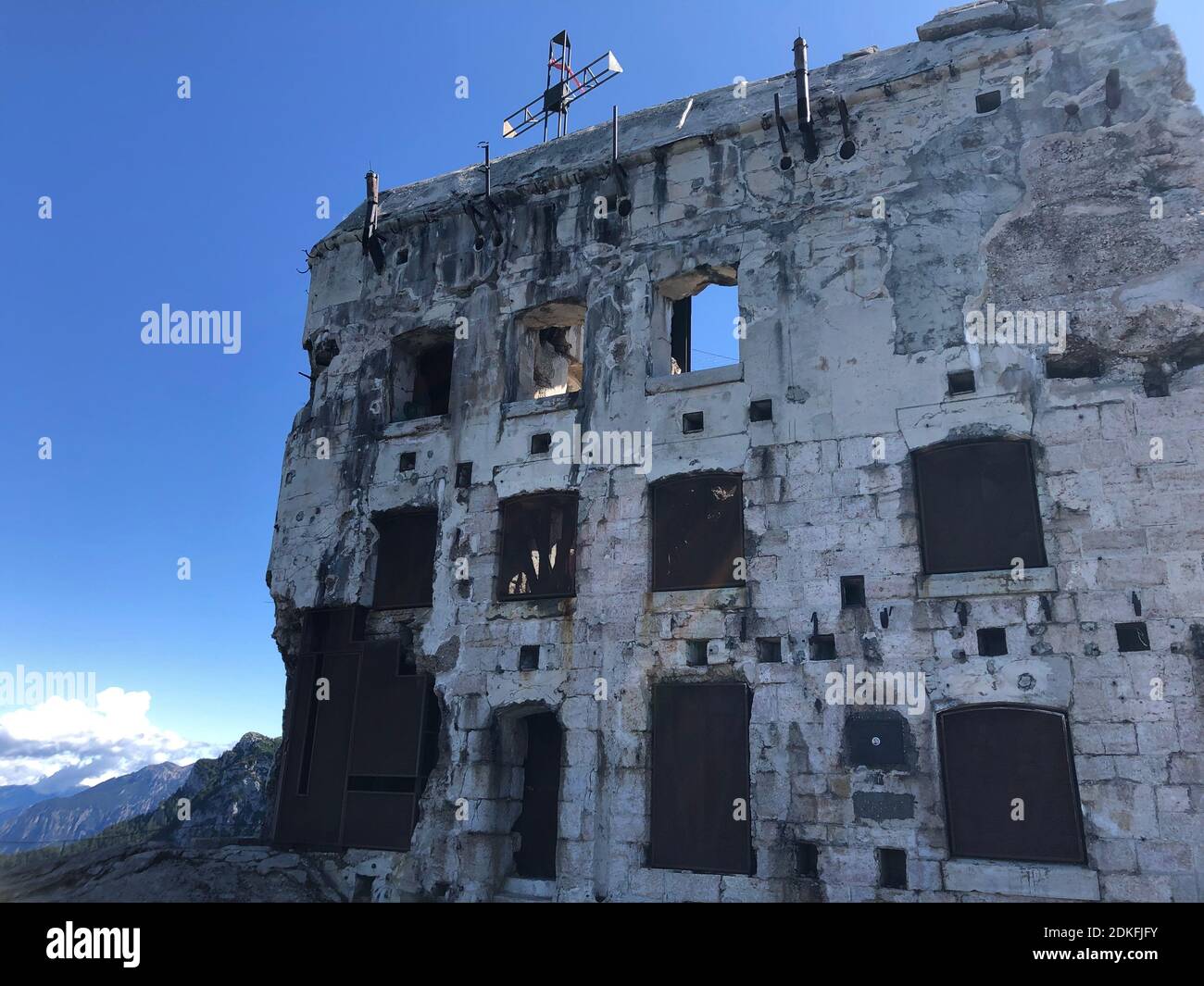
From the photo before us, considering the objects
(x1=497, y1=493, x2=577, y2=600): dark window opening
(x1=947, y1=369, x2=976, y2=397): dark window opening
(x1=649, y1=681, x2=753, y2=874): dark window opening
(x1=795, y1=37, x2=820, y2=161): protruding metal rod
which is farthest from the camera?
(x1=497, y1=493, x2=577, y2=600): dark window opening

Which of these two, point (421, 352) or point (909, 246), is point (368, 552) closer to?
point (421, 352)

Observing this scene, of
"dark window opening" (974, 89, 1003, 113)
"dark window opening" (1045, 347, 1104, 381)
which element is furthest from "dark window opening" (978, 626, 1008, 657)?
"dark window opening" (974, 89, 1003, 113)

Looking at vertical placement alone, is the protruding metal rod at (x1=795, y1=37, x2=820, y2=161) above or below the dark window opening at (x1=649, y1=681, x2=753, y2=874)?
above

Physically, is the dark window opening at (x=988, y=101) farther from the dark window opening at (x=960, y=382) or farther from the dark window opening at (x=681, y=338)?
the dark window opening at (x=681, y=338)

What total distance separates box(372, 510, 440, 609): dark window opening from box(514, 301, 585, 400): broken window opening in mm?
2664

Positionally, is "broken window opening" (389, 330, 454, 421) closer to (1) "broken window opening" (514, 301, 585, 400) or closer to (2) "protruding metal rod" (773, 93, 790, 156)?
(1) "broken window opening" (514, 301, 585, 400)

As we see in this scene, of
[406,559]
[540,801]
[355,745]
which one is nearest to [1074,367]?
[540,801]

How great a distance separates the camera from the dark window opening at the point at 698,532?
1243 centimetres

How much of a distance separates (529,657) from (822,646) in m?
4.21

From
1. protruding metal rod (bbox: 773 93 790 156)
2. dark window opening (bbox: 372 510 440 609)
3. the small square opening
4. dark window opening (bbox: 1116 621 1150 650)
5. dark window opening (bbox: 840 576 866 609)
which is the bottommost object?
the small square opening

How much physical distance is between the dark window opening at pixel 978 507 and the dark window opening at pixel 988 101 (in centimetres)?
489

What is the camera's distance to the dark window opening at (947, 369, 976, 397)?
1155 centimetres

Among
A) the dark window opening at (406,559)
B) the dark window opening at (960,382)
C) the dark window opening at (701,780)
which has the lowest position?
the dark window opening at (701,780)

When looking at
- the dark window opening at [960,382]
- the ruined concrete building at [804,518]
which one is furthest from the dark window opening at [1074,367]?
the dark window opening at [960,382]
